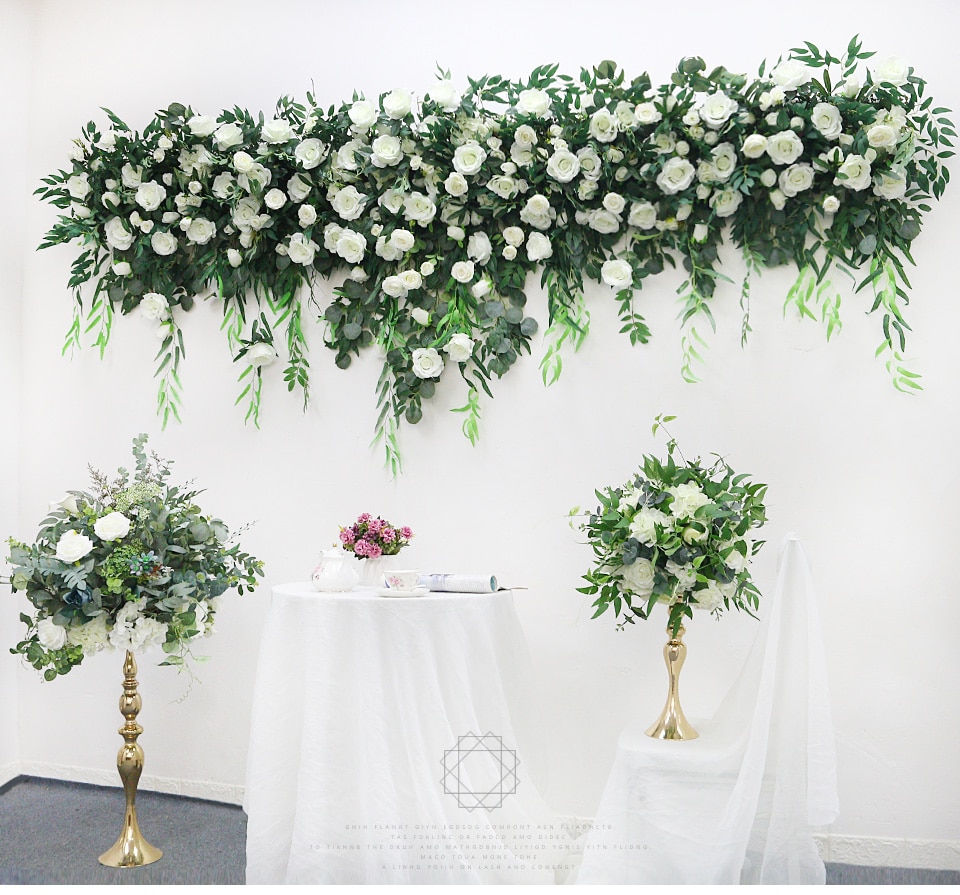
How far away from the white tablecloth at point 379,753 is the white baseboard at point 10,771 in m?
1.44

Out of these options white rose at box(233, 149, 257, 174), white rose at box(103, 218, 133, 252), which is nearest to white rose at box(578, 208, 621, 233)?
white rose at box(233, 149, 257, 174)

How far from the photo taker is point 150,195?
3.26 metres

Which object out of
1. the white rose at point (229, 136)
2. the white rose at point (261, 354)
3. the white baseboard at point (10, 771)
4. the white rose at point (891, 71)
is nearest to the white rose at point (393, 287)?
the white rose at point (261, 354)

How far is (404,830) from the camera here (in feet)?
7.82

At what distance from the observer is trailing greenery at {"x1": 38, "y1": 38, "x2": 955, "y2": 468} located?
2.79 m

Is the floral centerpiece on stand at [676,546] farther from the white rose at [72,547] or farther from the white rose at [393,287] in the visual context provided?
the white rose at [72,547]

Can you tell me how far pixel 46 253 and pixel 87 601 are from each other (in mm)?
1683

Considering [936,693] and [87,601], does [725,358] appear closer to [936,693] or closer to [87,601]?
[936,693]

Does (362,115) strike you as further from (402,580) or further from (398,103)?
(402,580)

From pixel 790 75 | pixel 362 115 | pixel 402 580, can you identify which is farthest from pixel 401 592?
pixel 790 75

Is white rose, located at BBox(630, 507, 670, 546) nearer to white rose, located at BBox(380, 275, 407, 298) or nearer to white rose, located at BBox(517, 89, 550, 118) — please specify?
white rose, located at BBox(380, 275, 407, 298)

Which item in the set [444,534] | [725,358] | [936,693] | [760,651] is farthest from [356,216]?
[936,693]

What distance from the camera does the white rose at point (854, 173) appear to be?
2.71 meters

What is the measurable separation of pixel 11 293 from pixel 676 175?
2500 millimetres
